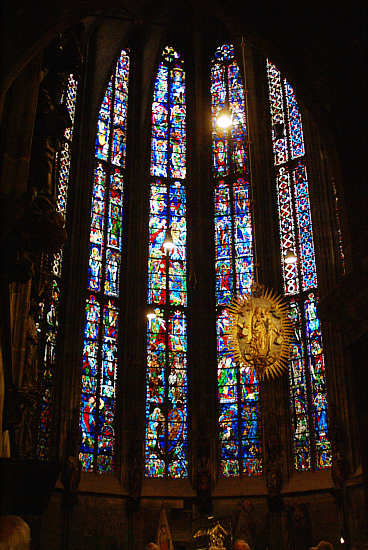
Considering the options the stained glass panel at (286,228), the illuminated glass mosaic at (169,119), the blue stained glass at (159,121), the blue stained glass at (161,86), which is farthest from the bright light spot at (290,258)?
the blue stained glass at (161,86)

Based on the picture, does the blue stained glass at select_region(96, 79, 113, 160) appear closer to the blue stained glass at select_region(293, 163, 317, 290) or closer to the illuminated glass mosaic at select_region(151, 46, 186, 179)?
the illuminated glass mosaic at select_region(151, 46, 186, 179)

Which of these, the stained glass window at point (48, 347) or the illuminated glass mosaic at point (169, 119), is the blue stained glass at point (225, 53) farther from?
the stained glass window at point (48, 347)

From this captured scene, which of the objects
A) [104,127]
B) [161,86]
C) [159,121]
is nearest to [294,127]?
[159,121]

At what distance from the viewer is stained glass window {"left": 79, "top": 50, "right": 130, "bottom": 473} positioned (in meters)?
15.9

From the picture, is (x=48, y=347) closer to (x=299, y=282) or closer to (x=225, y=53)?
(x=299, y=282)

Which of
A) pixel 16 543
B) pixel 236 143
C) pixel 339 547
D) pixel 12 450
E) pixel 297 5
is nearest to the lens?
pixel 16 543

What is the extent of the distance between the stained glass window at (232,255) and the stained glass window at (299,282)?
3.07 feet

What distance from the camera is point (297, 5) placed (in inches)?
322

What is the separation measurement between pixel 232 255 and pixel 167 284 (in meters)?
1.77

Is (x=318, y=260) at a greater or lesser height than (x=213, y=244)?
lesser

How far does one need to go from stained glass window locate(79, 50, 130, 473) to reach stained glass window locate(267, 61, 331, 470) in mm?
3934

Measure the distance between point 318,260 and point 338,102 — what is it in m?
8.99

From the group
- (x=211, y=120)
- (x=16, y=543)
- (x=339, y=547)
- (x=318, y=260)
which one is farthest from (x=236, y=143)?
(x=16, y=543)

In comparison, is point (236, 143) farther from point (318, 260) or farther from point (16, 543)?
point (16, 543)
